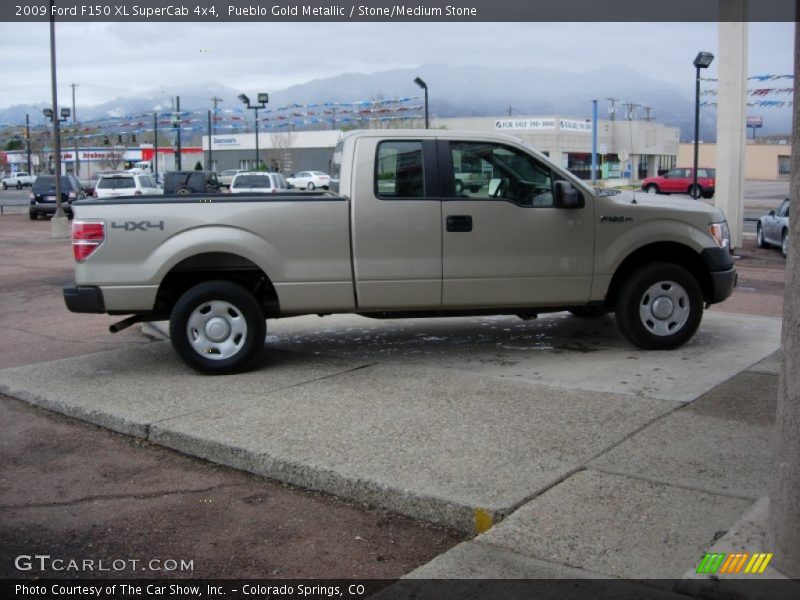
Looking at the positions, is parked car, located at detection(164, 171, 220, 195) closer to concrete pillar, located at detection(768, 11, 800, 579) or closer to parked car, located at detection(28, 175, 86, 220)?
parked car, located at detection(28, 175, 86, 220)

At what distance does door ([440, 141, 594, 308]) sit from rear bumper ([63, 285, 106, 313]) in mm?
2891

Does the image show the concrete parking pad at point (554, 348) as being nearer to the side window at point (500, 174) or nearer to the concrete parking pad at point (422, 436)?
the concrete parking pad at point (422, 436)

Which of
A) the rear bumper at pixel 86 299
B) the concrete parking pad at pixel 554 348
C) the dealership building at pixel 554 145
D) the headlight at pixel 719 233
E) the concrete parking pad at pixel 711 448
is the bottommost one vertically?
the concrete parking pad at pixel 711 448

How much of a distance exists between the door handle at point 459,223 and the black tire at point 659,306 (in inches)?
63.8

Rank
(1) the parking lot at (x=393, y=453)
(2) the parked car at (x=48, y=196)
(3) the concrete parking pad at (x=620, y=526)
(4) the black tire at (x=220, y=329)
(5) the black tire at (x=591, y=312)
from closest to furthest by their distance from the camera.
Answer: (3) the concrete parking pad at (x=620, y=526) → (1) the parking lot at (x=393, y=453) → (4) the black tire at (x=220, y=329) → (5) the black tire at (x=591, y=312) → (2) the parked car at (x=48, y=196)

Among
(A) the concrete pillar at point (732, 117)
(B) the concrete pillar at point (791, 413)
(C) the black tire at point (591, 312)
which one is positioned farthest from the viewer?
(A) the concrete pillar at point (732, 117)

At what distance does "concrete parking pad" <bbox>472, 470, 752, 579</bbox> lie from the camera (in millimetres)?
3955

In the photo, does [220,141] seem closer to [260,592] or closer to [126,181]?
[126,181]

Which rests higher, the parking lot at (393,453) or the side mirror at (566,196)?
the side mirror at (566,196)

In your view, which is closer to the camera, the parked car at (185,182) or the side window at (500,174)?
the side window at (500,174)

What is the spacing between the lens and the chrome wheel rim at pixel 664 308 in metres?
8.03

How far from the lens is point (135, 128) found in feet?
264
